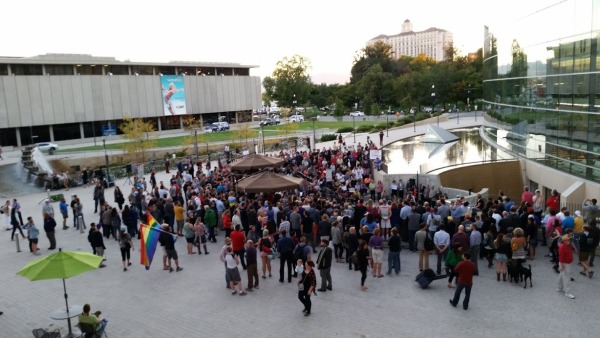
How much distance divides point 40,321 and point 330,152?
2124 centimetres

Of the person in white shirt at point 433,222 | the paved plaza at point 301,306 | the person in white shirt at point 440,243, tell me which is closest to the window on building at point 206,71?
the paved plaza at point 301,306

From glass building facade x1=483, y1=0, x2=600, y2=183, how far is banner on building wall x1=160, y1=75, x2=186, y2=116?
55174 mm

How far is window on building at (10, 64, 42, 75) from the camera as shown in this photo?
59.2 meters

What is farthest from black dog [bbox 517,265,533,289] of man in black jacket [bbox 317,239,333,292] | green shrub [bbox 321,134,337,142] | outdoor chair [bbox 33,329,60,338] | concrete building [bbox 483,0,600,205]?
green shrub [bbox 321,134,337,142]

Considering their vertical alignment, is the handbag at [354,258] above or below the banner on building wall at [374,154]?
below

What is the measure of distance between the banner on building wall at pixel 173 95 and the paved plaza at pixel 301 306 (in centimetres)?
6292

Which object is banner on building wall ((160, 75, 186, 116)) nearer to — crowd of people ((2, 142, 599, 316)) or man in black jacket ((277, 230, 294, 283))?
crowd of people ((2, 142, 599, 316))

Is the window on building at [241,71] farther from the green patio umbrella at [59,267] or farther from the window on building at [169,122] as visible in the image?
the green patio umbrella at [59,267]

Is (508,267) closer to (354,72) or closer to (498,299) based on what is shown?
(498,299)

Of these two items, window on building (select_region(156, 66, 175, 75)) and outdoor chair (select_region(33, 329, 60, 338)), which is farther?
window on building (select_region(156, 66, 175, 75))

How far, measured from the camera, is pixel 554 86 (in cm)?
2136

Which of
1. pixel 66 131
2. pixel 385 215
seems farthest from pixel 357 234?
pixel 66 131

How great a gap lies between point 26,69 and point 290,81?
70565 mm

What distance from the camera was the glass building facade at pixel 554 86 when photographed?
18.4m
